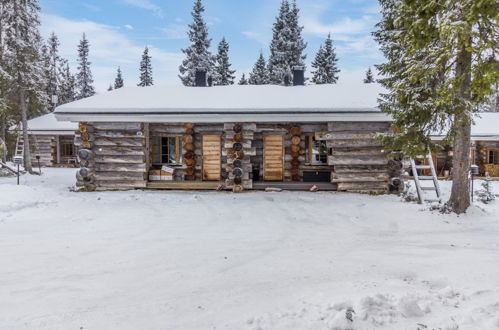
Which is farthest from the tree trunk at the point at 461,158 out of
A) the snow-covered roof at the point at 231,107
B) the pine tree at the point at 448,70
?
the snow-covered roof at the point at 231,107

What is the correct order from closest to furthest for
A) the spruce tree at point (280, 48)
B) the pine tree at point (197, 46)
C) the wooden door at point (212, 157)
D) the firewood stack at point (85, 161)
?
the firewood stack at point (85, 161) → the wooden door at point (212, 157) → the spruce tree at point (280, 48) → the pine tree at point (197, 46)

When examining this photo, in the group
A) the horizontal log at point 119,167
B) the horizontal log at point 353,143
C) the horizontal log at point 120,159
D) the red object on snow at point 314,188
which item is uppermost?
the horizontal log at point 353,143

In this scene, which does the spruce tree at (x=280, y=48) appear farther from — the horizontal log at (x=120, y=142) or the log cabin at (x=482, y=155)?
the horizontal log at (x=120, y=142)

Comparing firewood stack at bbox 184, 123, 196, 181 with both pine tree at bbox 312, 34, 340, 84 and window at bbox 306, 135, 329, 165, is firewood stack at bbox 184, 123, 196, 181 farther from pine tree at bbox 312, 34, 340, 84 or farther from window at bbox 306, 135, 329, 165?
pine tree at bbox 312, 34, 340, 84

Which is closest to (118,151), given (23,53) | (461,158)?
(461,158)

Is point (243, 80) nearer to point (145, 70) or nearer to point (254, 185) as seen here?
point (145, 70)

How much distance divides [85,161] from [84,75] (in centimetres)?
3456

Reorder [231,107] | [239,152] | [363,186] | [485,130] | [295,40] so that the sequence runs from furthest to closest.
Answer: [295,40], [485,130], [239,152], [363,186], [231,107]

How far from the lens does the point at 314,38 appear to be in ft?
93.7

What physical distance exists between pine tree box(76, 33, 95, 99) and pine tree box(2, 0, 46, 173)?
22.0 metres

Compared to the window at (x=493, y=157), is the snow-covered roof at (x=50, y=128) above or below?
above

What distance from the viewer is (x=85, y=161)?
1115cm

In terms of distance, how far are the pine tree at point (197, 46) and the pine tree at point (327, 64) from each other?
11142 millimetres

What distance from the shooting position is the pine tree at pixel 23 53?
17078 mm
